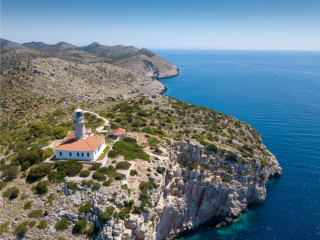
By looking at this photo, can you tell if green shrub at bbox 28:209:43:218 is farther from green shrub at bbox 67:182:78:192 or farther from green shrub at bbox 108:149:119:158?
green shrub at bbox 108:149:119:158

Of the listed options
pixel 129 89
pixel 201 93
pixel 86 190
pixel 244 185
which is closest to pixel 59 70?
pixel 129 89

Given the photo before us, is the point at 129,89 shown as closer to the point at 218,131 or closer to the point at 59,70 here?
the point at 59,70

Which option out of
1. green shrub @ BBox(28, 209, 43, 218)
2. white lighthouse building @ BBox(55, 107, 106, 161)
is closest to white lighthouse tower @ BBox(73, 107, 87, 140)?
white lighthouse building @ BBox(55, 107, 106, 161)

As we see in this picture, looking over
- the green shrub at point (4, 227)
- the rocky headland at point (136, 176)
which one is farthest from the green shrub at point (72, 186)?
the green shrub at point (4, 227)

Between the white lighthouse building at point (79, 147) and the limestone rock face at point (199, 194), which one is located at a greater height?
the white lighthouse building at point (79, 147)

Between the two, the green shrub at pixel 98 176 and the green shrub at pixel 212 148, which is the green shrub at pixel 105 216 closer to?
the green shrub at pixel 98 176

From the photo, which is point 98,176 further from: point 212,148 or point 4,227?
point 212,148
